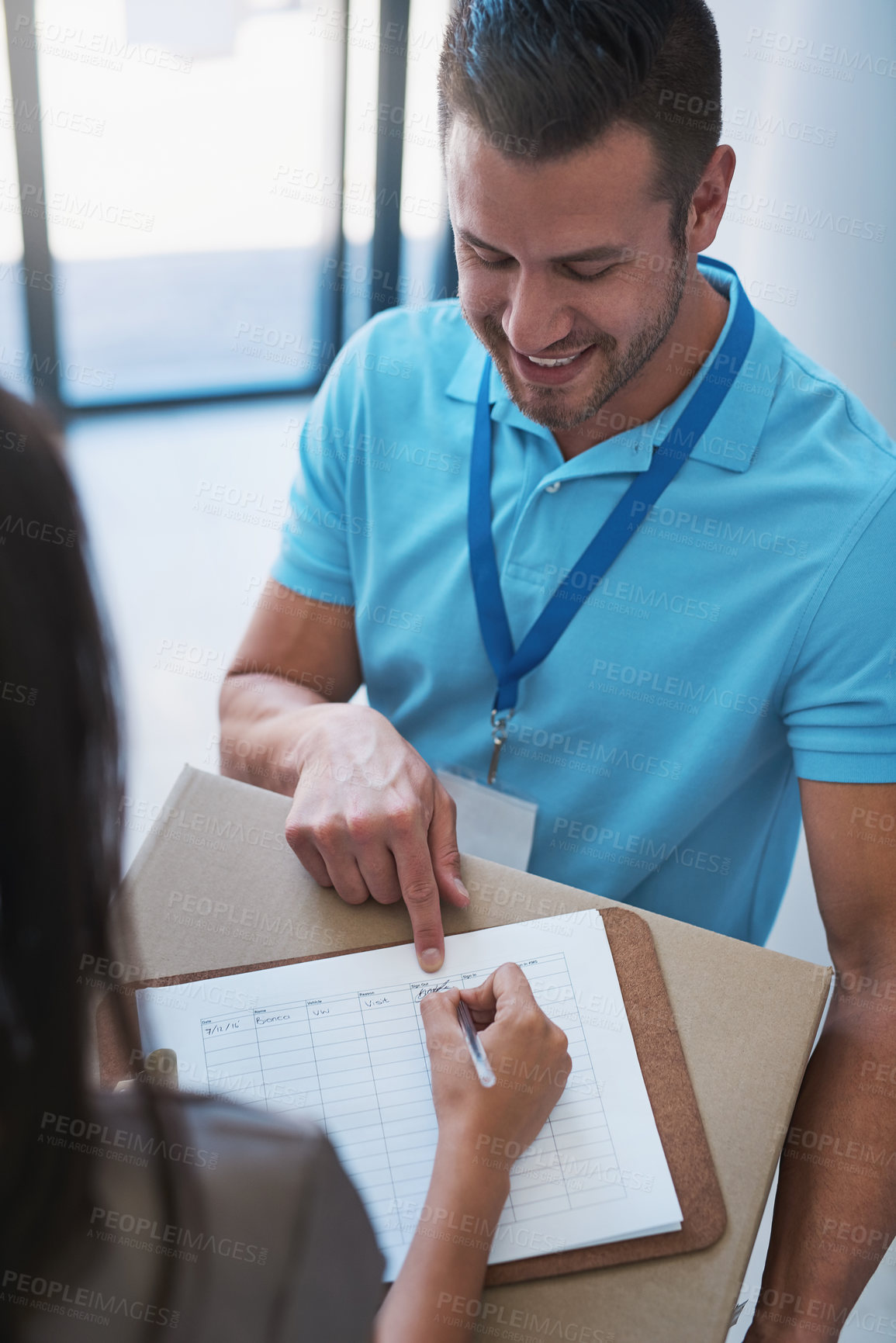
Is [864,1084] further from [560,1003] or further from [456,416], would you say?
[456,416]

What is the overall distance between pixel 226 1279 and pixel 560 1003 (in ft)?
1.13

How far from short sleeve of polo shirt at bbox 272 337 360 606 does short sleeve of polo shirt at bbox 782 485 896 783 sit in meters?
0.56

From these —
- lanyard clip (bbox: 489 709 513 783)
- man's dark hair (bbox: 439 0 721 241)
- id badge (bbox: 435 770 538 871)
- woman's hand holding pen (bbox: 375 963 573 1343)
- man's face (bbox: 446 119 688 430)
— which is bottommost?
id badge (bbox: 435 770 538 871)

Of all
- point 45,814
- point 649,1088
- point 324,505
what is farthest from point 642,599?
point 45,814

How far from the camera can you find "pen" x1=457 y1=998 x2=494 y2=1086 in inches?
31.6

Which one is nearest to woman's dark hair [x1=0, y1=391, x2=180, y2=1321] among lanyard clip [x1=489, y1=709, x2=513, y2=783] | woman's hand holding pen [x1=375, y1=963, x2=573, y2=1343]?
woman's hand holding pen [x1=375, y1=963, x2=573, y2=1343]

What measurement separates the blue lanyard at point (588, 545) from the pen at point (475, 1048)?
431 mm

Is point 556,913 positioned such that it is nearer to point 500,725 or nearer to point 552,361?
point 500,725

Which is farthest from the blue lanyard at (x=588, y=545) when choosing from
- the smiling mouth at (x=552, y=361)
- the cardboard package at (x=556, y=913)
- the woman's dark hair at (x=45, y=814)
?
the woman's dark hair at (x=45, y=814)

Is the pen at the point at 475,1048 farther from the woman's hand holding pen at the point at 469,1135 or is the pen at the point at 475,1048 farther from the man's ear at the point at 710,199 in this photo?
the man's ear at the point at 710,199

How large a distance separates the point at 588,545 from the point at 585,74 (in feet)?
1.48

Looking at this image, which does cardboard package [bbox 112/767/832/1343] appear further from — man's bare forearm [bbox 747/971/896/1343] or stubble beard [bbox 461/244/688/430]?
stubble beard [bbox 461/244/688/430]

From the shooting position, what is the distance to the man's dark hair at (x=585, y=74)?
97 cm

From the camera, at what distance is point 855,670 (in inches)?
42.5
